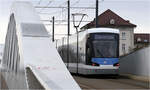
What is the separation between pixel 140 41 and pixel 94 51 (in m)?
82.1

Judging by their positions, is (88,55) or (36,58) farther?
(88,55)

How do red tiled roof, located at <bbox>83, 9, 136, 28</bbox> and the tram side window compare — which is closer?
the tram side window

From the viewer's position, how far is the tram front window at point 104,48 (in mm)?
23047

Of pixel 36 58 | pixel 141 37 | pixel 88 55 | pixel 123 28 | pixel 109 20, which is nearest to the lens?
pixel 36 58

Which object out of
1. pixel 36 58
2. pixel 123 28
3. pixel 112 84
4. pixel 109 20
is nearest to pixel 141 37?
pixel 109 20

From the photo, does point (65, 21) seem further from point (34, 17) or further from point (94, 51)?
point (34, 17)

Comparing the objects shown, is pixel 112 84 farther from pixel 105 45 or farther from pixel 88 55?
pixel 88 55

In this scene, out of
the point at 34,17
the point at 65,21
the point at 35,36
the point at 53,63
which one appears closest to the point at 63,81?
the point at 53,63

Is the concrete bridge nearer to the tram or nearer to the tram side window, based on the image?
the tram

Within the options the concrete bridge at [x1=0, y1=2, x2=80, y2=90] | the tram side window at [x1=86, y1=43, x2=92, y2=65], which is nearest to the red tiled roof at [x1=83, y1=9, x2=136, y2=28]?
the tram side window at [x1=86, y1=43, x2=92, y2=65]

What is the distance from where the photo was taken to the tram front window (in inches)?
907

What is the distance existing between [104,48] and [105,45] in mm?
185

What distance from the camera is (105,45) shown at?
75.7ft

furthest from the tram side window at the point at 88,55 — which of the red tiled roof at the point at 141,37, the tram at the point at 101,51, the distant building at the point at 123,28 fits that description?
the red tiled roof at the point at 141,37
